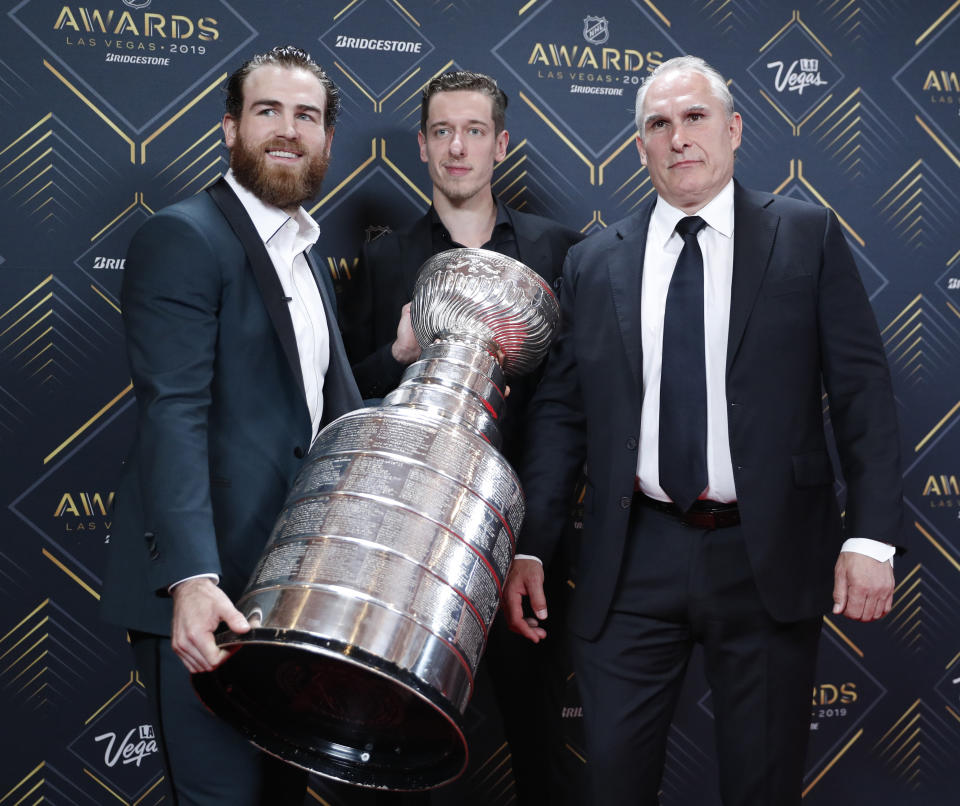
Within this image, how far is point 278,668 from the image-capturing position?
1613 mm

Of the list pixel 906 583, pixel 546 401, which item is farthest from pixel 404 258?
pixel 906 583

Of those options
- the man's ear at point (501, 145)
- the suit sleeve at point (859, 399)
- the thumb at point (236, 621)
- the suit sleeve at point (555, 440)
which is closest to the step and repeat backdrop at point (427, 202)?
the man's ear at point (501, 145)

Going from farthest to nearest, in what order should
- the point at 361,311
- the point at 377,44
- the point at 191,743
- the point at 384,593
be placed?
the point at 377,44 → the point at 361,311 → the point at 191,743 → the point at 384,593

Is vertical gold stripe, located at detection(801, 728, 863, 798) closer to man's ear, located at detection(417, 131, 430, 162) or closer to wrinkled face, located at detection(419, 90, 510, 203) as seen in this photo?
wrinkled face, located at detection(419, 90, 510, 203)

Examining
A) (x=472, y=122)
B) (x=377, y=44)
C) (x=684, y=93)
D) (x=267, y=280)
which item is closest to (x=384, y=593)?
(x=267, y=280)

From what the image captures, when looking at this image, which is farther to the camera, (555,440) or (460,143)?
(460,143)

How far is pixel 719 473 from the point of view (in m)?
2.08

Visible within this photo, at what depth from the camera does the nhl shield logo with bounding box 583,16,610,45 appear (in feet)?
10.6

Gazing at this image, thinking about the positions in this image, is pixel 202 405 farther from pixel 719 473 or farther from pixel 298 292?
pixel 719 473

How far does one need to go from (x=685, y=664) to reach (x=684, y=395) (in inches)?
24.8

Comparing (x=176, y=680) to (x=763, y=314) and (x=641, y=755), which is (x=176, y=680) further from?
(x=763, y=314)

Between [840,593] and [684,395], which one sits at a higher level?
[684,395]

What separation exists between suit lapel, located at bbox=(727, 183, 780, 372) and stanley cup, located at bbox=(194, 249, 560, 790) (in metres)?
0.60

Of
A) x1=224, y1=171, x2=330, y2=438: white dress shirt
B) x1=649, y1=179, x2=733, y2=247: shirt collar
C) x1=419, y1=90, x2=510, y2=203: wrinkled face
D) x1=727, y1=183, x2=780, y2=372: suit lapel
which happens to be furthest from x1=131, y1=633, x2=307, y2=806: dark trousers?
x1=419, y1=90, x2=510, y2=203: wrinkled face
